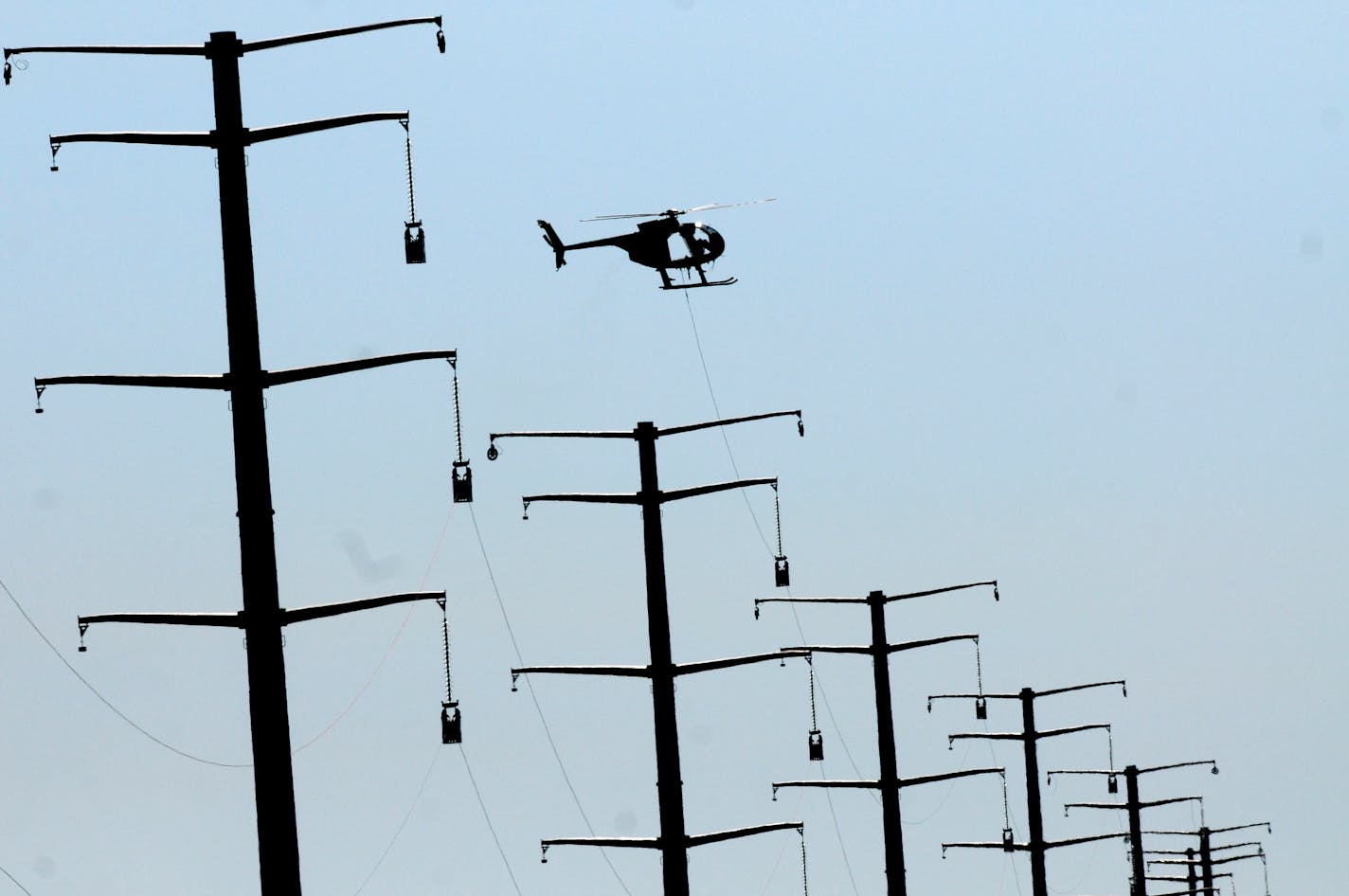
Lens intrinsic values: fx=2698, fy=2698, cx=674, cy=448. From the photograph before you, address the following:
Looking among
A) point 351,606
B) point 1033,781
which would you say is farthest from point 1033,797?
point 351,606

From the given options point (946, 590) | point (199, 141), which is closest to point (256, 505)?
point (199, 141)

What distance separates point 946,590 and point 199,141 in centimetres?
3110

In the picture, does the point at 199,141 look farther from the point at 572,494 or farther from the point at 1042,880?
the point at 1042,880

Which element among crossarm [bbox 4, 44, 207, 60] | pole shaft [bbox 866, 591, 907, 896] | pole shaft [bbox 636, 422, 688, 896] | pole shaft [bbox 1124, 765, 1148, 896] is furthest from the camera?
pole shaft [bbox 1124, 765, 1148, 896]

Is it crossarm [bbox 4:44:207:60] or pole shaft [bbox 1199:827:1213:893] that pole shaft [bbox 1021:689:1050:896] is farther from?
crossarm [bbox 4:44:207:60]

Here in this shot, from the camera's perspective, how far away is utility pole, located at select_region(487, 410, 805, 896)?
1833 inches

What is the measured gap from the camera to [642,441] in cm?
4906

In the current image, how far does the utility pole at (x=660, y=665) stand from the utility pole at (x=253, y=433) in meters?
15.0

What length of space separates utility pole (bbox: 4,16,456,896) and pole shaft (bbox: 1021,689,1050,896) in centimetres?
4485

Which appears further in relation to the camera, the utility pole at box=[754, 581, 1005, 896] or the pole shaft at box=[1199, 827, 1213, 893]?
the pole shaft at box=[1199, 827, 1213, 893]

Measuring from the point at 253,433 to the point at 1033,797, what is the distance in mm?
46597

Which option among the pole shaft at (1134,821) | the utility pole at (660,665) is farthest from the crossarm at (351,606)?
the pole shaft at (1134,821)

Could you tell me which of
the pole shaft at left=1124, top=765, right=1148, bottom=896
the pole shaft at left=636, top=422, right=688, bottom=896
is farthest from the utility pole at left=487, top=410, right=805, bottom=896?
the pole shaft at left=1124, top=765, right=1148, bottom=896

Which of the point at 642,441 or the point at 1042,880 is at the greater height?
the point at 642,441
